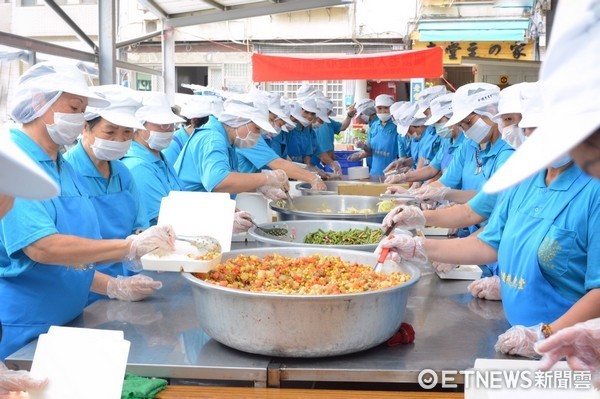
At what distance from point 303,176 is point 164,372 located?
3445 millimetres

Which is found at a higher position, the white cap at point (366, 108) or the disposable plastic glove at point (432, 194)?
the white cap at point (366, 108)

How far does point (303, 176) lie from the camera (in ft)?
18.0

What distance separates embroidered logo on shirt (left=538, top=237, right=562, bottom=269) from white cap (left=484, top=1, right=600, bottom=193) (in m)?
1.36

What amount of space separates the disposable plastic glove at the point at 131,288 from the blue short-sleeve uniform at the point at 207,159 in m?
1.58

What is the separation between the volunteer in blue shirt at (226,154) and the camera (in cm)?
443

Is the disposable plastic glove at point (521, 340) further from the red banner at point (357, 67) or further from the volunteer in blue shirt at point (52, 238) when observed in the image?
the red banner at point (357, 67)

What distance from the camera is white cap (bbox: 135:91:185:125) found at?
418cm

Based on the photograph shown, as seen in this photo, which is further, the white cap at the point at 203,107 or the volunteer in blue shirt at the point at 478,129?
the white cap at the point at 203,107

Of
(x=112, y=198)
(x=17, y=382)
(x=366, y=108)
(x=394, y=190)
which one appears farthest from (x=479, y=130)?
(x=366, y=108)

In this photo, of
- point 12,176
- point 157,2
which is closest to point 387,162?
point 157,2

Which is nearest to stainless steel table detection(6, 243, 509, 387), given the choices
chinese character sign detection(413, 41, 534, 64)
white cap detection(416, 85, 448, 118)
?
white cap detection(416, 85, 448, 118)

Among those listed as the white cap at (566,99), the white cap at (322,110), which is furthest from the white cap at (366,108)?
the white cap at (566,99)

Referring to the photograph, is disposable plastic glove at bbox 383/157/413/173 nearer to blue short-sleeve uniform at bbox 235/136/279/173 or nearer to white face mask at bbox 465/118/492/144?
blue short-sleeve uniform at bbox 235/136/279/173

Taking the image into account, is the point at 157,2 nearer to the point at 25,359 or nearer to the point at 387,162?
the point at 387,162
